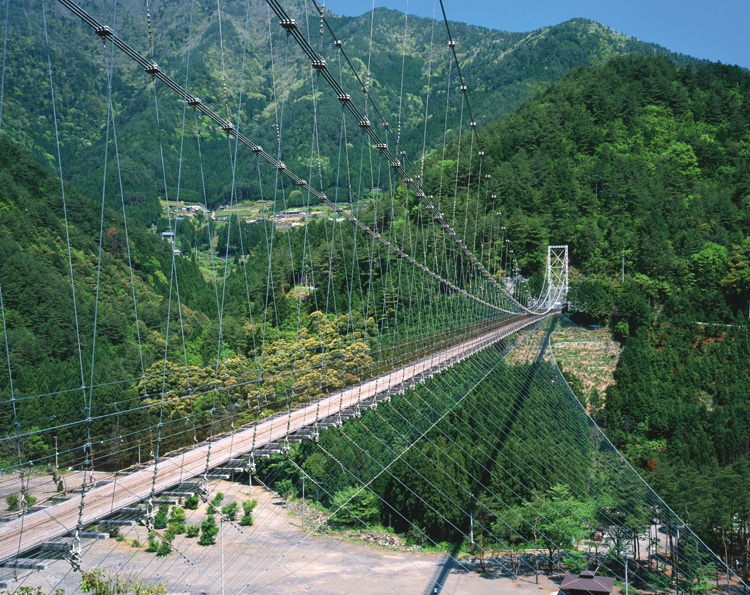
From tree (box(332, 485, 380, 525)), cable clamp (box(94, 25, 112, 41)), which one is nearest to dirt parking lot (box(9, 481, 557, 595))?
tree (box(332, 485, 380, 525))

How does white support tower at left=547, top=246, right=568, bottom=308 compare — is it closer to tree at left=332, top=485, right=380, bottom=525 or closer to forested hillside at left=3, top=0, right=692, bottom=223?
tree at left=332, top=485, right=380, bottom=525

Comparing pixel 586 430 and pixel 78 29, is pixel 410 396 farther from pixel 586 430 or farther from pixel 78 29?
pixel 78 29

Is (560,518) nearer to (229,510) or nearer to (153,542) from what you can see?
(229,510)

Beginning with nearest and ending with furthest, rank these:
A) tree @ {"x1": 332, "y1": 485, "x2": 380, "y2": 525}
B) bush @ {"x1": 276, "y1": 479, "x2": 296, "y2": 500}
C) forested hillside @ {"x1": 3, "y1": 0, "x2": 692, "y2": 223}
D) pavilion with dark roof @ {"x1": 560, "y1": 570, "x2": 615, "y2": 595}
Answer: bush @ {"x1": 276, "y1": 479, "x2": 296, "y2": 500}, pavilion with dark roof @ {"x1": 560, "y1": 570, "x2": 615, "y2": 595}, tree @ {"x1": 332, "y1": 485, "x2": 380, "y2": 525}, forested hillside @ {"x1": 3, "y1": 0, "x2": 692, "y2": 223}

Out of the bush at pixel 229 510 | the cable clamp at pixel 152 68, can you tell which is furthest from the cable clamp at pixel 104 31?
the bush at pixel 229 510

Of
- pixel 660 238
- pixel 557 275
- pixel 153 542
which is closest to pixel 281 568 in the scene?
pixel 153 542

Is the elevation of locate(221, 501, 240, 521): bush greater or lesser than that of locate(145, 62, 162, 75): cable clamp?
lesser

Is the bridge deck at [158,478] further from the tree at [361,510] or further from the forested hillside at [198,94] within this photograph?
the forested hillside at [198,94]
